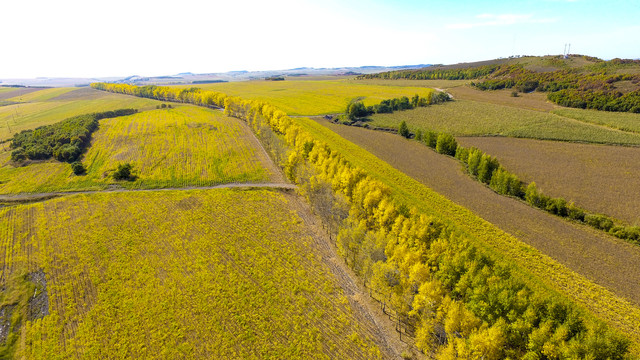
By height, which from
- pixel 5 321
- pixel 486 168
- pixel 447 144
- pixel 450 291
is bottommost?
Result: pixel 5 321

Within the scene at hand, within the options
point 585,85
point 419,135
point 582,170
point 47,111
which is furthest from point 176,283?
point 47,111

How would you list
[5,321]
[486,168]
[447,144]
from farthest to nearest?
[447,144]
[486,168]
[5,321]

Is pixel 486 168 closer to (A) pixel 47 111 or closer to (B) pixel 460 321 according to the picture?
(B) pixel 460 321

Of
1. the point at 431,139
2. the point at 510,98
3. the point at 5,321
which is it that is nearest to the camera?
Result: the point at 5,321

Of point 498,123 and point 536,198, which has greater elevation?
point 498,123

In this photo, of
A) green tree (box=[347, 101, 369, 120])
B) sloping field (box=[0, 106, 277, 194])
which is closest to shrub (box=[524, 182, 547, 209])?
sloping field (box=[0, 106, 277, 194])

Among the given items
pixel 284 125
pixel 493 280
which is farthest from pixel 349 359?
pixel 284 125

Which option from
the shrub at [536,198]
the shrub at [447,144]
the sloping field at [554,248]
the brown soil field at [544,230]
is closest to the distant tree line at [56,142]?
the sloping field at [554,248]

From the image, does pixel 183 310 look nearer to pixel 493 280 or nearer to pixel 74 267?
pixel 74 267
